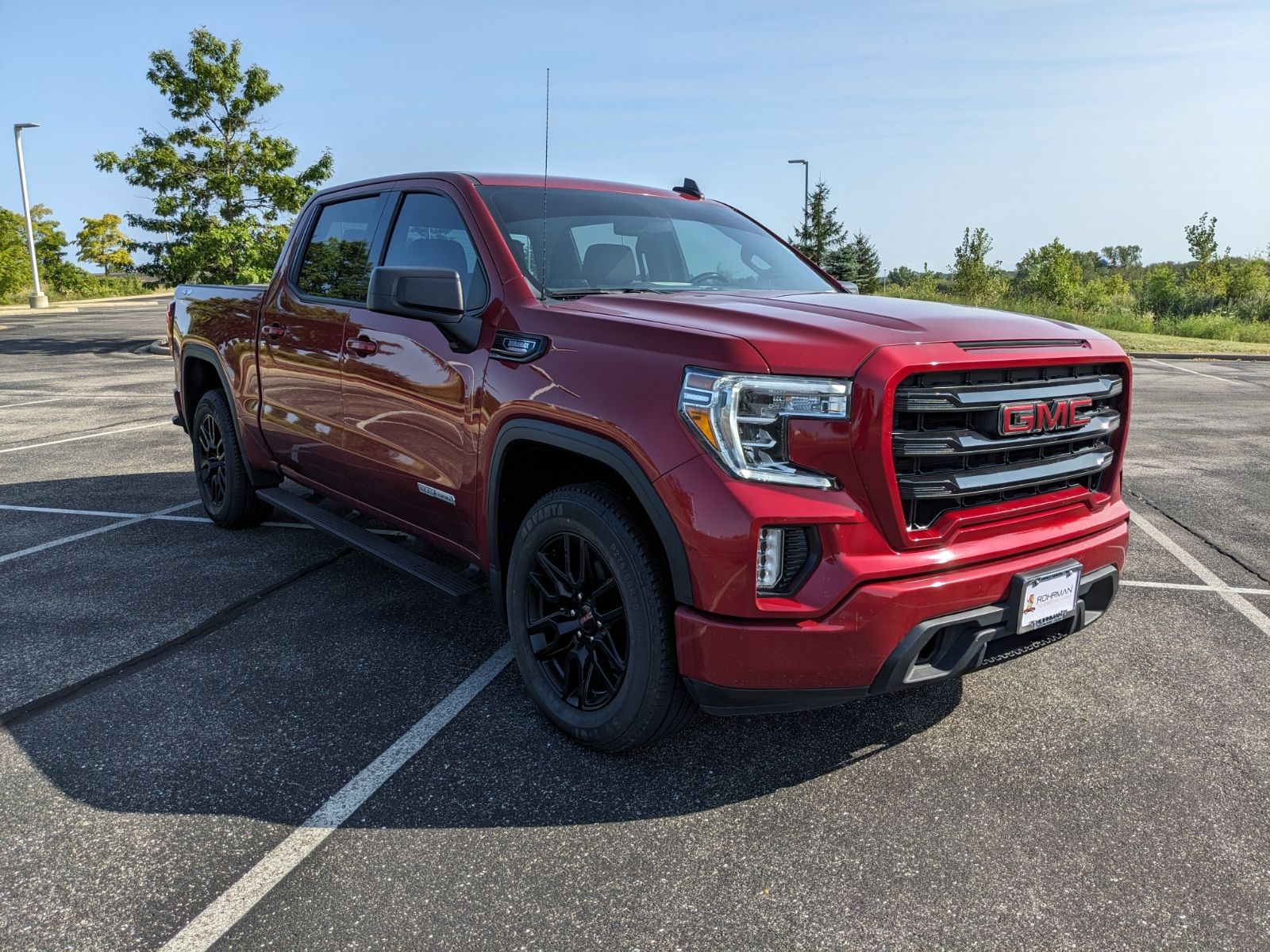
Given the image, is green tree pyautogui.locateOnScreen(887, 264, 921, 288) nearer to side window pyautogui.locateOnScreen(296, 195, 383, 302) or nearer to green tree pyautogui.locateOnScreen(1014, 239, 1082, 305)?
green tree pyautogui.locateOnScreen(1014, 239, 1082, 305)

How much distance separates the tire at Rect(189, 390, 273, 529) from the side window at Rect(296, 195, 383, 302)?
4.05 feet

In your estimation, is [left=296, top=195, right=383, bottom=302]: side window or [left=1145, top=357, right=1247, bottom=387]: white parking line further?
[left=1145, top=357, right=1247, bottom=387]: white parking line

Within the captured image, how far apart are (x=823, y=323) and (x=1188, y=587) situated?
3.28 m

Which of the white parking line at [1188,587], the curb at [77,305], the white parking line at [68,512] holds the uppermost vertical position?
the white parking line at [1188,587]

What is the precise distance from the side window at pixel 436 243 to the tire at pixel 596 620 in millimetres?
975

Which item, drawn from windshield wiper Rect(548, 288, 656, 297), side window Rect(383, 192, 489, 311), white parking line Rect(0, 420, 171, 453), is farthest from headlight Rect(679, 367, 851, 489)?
white parking line Rect(0, 420, 171, 453)

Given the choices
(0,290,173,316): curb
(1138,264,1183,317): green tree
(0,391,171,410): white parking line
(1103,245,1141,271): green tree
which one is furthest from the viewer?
(1103,245,1141,271): green tree

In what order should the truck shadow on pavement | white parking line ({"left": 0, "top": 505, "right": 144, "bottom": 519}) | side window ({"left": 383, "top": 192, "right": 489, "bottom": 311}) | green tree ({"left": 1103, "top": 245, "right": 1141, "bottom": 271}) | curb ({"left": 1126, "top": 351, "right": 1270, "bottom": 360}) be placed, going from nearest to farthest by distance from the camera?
the truck shadow on pavement → side window ({"left": 383, "top": 192, "right": 489, "bottom": 311}) → white parking line ({"left": 0, "top": 505, "right": 144, "bottom": 519}) → curb ({"left": 1126, "top": 351, "right": 1270, "bottom": 360}) → green tree ({"left": 1103, "top": 245, "right": 1141, "bottom": 271})

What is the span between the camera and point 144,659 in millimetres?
3934

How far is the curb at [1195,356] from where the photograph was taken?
21.4 metres

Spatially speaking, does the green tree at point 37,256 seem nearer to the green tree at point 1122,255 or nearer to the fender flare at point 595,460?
the fender flare at point 595,460

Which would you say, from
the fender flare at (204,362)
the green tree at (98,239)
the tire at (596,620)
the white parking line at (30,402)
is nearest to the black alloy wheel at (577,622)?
the tire at (596,620)

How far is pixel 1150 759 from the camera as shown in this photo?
10.3 feet

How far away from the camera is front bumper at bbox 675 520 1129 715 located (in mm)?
2553
